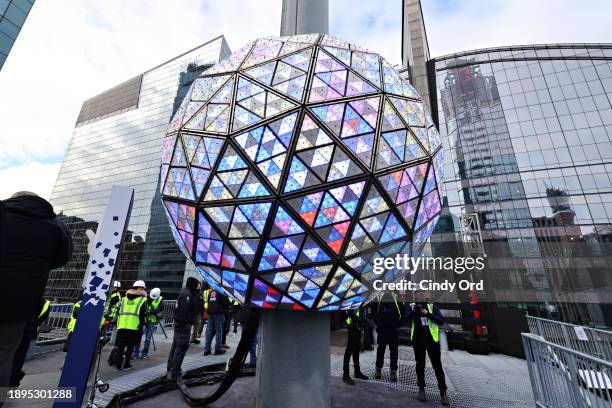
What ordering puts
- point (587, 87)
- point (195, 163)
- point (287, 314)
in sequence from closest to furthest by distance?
1. point (195, 163)
2. point (287, 314)
3. point (587, 87)

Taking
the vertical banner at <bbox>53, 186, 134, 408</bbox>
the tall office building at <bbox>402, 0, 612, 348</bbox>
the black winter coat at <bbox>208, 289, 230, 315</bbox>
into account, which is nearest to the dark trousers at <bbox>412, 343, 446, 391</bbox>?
the vertical banner at <bbox>53, 186, 134, 408</bbox>

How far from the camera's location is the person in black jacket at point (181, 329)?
4353mm

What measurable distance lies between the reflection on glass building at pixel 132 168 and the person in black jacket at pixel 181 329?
33.7m

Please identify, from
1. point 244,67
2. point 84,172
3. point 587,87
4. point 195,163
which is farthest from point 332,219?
point 84,172

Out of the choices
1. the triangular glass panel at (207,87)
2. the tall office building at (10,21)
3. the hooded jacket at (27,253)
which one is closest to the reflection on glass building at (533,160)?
the triangular glass panel at (207,87)

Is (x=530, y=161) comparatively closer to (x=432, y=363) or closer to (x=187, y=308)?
(x=432, y=363)

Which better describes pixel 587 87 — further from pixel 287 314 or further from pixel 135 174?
pixel 135 174

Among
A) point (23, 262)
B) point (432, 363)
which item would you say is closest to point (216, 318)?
point (432, 363)

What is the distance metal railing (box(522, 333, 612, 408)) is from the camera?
2.38 m

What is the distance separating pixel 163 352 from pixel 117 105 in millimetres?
64526

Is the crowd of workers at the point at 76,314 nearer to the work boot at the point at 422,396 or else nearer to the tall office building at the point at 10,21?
the work boot at the point at 422,396

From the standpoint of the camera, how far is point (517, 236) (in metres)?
20.2

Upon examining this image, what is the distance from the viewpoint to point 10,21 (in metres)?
17.3

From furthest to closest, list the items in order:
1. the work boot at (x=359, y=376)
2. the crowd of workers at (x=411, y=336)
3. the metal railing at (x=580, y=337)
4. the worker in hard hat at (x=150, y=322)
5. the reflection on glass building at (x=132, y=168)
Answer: the reflection on glass building at (x=132, y=168) < the worker in hard hat at (x=150, y=322) < the work boot at (x=359, y=376) < the metal railing at (x=580, y=337) < the crowd of workers at (x=411, y=336)
